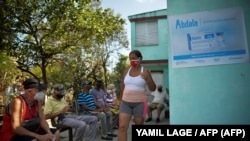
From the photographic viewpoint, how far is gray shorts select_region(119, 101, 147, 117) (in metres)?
4.64

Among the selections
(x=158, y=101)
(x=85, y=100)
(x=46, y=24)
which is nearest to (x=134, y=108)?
(x=85, y=100)

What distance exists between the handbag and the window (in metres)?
12.1

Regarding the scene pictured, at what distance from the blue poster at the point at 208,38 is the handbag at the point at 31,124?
7.95ft

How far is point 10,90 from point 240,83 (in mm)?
15199

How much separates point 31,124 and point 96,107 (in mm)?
3377

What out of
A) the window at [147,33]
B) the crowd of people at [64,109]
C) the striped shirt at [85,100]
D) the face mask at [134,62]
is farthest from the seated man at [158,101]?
the face mask at [134,62]

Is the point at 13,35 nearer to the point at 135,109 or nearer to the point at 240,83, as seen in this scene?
the point at 135,109

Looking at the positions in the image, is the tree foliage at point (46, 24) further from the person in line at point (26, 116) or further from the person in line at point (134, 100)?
the person in line at point (134, 100)

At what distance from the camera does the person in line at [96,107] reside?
272 inches

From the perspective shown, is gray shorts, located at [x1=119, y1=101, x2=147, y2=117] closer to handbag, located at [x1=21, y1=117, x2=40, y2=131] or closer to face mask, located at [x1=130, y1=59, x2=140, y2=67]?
face mask, located at [x1=130, y1=59, x2=140, y2=67]

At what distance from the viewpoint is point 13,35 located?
11.3 metres

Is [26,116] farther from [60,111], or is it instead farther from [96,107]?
[96,107]

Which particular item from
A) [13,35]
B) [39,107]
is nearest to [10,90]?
[13,35]

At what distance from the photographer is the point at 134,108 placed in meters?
4.69
